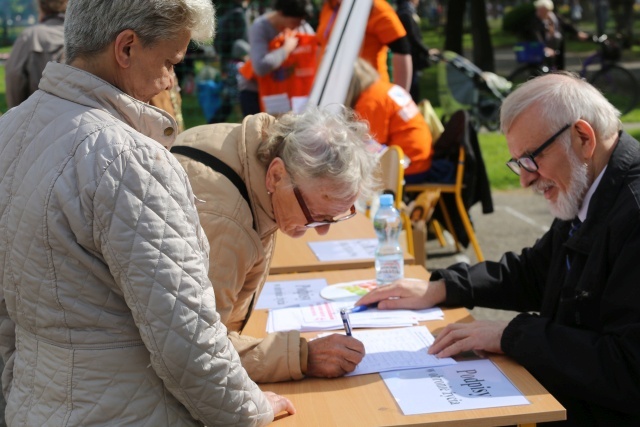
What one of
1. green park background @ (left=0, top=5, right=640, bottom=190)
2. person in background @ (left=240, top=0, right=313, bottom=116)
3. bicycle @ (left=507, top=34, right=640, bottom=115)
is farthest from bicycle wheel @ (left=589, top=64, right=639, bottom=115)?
person in background @ (left=240, top=0, right=313, bottom=116)

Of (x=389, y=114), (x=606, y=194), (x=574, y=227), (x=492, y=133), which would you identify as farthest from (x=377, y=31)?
(x=492, y=133)

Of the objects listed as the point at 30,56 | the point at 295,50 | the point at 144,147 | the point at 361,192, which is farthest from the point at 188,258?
the point at 295,50

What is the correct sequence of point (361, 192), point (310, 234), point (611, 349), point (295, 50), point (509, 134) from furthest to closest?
1. point (295, 50)
2. point (310, 234)
3. point (509, 134)
4. point (361, 192)
5. point (611, 349)

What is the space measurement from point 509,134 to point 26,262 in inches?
59.7

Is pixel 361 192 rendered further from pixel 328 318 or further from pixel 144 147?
pixel 144 147

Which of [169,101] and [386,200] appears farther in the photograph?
[169,101]

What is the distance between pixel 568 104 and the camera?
236 cm

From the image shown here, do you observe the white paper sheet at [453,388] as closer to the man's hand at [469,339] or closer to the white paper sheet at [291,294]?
the man's hand at [469,339]

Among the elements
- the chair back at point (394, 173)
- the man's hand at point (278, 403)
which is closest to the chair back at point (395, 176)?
the chair back at point (394, 173)

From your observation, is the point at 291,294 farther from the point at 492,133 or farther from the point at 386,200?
the point at 492,133

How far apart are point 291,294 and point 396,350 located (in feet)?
2.25

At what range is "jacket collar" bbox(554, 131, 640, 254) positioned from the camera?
228 centimetres

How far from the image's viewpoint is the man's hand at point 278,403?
1.90 metres

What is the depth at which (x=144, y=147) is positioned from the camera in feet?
4.89
